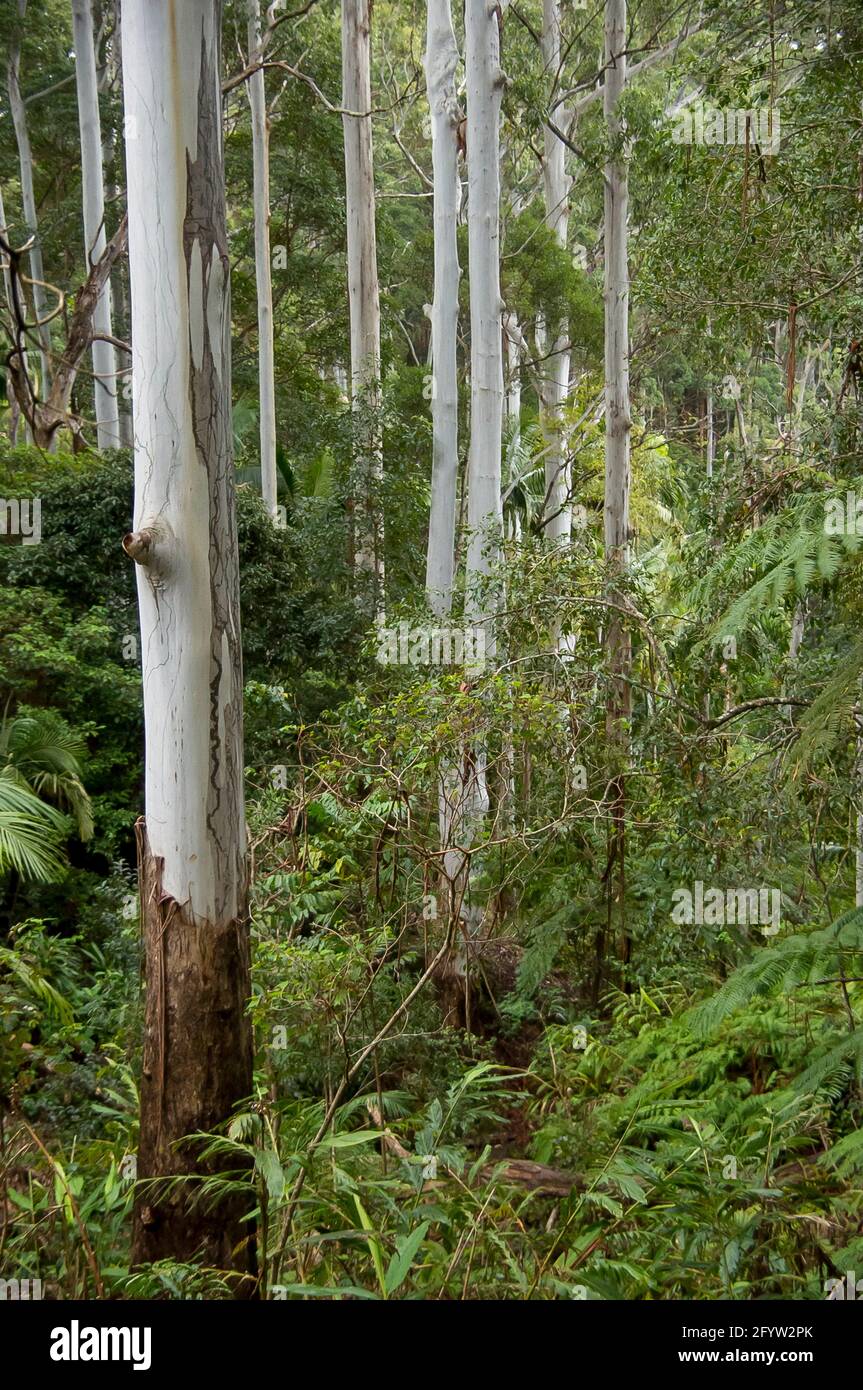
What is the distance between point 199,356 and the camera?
3422 millimetres

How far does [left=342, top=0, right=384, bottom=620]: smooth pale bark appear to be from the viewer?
10.9 m

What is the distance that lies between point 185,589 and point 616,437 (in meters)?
5.89

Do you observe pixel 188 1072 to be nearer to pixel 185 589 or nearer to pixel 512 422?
pixel 185 589

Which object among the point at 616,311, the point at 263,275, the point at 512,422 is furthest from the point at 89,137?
the point at 616,311

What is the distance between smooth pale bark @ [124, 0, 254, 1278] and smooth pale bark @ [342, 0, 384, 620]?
23.6 feet

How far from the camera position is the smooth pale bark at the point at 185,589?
132 inches

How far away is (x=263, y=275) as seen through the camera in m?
14.1

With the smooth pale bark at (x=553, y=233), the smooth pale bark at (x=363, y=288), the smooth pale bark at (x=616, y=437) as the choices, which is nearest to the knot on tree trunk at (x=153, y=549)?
the smooth pale bark at (x=616, y=437)

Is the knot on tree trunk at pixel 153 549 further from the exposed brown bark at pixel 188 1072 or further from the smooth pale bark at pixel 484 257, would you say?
the smooth pale bark at pixel 484 257

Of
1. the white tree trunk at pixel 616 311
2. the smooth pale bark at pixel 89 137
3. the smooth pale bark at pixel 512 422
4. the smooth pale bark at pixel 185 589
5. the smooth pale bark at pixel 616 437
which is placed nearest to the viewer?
the smooth pale bark at pixel 185 589

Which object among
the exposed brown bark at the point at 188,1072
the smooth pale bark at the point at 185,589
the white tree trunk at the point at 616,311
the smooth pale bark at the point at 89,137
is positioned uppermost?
the smooth pale bark at the point at 89,137

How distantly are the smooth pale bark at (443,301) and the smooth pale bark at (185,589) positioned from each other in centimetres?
580

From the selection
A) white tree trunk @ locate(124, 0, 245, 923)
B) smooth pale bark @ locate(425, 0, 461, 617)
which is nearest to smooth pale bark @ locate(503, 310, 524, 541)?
smooth pale bark @ locate(425, 0, 461, 617)

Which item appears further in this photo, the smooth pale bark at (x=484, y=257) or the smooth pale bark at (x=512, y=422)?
the smooth pale bark at (x=512, y=422)
